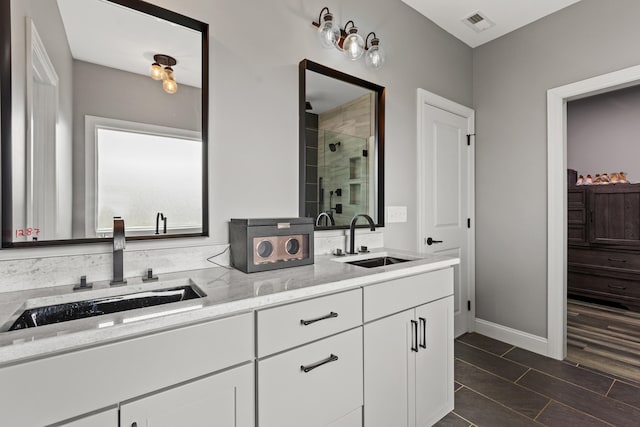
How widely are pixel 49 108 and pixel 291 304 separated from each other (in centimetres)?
114

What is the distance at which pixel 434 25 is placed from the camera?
268cm

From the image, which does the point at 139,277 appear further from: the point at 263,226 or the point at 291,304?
the point at 291,304

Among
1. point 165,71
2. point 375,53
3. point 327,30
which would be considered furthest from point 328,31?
point 165,71

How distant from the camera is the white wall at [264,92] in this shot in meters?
1.54

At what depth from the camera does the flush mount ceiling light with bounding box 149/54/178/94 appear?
140 centimetres

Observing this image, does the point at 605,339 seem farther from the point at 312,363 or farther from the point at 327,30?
the point at 327,30

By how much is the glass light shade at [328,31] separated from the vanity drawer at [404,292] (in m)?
1.43

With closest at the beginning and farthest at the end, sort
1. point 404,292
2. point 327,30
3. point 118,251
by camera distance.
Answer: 1. point 118,251
2. point 404,292
3. point 327,30

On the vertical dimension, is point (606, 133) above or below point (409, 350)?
above

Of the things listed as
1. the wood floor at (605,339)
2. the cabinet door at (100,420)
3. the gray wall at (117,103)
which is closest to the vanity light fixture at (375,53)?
the gray wall at (117,103)

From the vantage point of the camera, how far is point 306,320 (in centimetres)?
116

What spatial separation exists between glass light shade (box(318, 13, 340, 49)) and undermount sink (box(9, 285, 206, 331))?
1.56 meters

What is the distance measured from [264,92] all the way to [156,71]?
0.52m

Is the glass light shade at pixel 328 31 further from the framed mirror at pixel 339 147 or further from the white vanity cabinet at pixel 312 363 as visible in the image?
the white vanity cabinet at pixel 312 363
